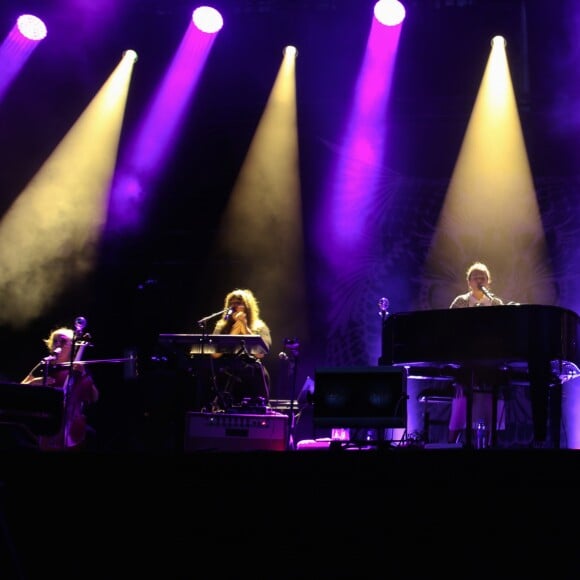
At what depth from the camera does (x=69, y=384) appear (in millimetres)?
6625

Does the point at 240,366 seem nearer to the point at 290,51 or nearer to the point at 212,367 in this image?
the point at 212,367

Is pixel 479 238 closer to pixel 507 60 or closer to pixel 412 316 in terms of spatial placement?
pixel 507 60

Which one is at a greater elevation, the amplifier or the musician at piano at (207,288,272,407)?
the musician at piano at (207,288,272,407)

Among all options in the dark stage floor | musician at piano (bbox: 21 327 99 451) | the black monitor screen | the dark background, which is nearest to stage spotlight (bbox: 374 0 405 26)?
the dark background

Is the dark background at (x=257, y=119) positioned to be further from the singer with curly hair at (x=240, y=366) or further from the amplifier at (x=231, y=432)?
the amplifier at (x=231, y=432)

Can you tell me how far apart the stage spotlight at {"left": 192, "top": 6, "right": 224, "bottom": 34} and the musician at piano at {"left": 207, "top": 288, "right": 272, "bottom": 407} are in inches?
116

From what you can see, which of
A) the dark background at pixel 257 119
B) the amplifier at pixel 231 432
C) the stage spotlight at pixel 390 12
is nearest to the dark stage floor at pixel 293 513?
the amplifier at pixel 231 432

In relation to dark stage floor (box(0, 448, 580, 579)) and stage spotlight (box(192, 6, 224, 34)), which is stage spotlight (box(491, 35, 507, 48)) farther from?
dark stage floor (box(0, 448, 580, 579))

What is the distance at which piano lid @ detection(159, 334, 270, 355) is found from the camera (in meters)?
5.86

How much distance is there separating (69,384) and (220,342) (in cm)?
154

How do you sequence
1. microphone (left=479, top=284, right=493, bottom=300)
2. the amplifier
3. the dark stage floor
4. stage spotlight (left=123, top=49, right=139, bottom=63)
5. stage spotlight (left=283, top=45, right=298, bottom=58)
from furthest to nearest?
stage spotlight (left=123, top=49, right=139, bottom=63), stage spotlight (left=283, top=45, right=298, bottom=58), microphone (left=479, top=284, right=493, bottom=300), the amplifier, the dark stage floor

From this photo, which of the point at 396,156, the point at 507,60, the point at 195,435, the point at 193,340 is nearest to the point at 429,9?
the point at 507,60

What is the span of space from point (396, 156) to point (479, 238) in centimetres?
122

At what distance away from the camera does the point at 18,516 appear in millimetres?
3188
